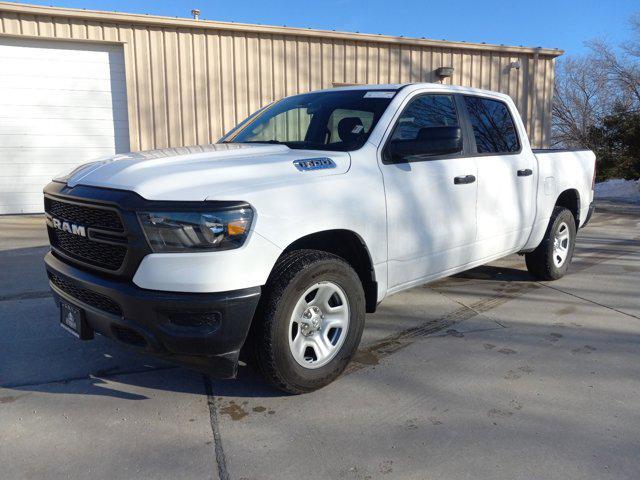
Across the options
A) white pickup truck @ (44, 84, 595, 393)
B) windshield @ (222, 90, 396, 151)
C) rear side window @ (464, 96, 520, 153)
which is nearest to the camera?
white pickup truck @ (44, 84, 595, 393)

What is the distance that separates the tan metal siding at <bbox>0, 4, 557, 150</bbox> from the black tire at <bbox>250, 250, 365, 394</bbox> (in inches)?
330

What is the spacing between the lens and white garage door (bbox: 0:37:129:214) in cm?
1009

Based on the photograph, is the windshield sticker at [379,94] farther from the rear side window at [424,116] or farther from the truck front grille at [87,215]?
the truck front grille at [87,215]

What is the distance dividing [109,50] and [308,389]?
9158 mm

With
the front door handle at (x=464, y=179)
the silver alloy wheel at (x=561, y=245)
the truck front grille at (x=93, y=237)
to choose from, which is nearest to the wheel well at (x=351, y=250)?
the truck front grille at (x=93, y=237)

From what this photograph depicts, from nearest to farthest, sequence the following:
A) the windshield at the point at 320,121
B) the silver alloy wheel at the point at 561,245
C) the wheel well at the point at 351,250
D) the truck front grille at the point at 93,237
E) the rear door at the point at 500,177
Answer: the truck front grille at the point at 93,237 < the wheel well at the point at 351,250 < the windshield at the point at 320,121 < the rear door at the point at 500,177 < the silver alloy wheel at the point at 561,245

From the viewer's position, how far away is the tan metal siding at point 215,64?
33.8 ft

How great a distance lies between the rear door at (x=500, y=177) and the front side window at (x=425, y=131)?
342mm

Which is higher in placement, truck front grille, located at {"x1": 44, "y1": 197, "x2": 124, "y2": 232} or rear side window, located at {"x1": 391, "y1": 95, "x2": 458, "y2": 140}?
rear side window, located at {"x1": 391, "y1": 95, "x2": 458, "y2": 140}

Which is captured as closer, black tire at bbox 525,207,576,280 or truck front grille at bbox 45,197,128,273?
truck front grille at bbox 45,197,128,273

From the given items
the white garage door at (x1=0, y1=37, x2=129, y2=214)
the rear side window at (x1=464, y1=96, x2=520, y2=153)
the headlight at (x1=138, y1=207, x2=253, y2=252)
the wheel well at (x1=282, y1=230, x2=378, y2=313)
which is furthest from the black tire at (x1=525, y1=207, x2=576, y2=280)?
the white garage door at (x1=0, y1=37, x2=129, y2=214)

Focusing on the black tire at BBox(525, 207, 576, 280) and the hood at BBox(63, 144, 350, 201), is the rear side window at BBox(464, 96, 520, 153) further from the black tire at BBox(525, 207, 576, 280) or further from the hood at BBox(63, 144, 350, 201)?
the hood at BBox(63, 144, 350, 201)

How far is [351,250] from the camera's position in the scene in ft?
12.1

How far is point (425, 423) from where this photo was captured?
122 inches
